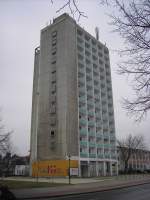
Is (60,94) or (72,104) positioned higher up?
(60,94)

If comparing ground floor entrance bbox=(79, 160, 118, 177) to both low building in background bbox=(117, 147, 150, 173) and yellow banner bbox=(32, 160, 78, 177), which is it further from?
low building in background bbox=(117, 147, 150, 173)

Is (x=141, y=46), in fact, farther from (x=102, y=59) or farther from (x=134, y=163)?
(x=134, y=163)

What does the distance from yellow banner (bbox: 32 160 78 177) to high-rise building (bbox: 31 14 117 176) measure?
1.13 meters

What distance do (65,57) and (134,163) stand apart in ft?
215

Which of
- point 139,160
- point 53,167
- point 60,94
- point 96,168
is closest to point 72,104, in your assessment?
point 60,94

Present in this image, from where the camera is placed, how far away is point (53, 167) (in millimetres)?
56188

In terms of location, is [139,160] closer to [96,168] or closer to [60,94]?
[96,168]

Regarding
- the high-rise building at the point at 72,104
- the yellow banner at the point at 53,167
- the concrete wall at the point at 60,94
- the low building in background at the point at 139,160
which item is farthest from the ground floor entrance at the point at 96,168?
the low building in background at the point at 139,160

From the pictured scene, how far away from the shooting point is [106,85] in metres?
76.9

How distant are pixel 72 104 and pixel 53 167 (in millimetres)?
15831

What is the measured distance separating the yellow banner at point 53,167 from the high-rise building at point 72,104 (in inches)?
44.7

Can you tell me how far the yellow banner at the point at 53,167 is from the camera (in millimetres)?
54094

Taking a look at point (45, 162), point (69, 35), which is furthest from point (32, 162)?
point (69, 35)

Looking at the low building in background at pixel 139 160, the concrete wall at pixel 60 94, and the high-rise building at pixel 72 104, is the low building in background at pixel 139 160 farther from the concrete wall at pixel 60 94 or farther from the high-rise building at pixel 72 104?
the concrete wall at pixel 60 94
